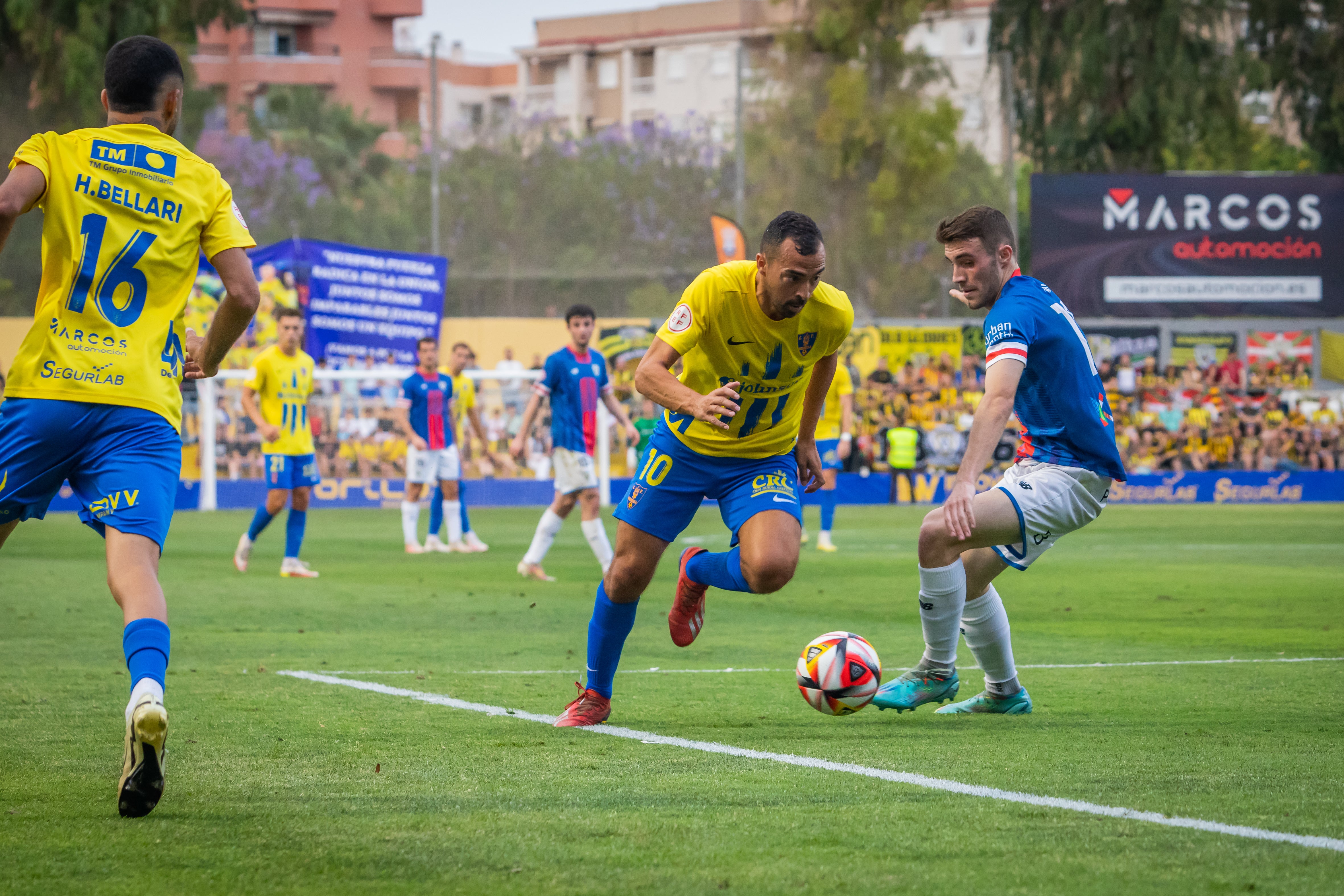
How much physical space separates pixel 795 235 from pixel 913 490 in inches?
832

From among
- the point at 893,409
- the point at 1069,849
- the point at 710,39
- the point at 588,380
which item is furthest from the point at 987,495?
the point at 710,39

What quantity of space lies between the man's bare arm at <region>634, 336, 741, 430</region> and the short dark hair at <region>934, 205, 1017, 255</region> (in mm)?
1112

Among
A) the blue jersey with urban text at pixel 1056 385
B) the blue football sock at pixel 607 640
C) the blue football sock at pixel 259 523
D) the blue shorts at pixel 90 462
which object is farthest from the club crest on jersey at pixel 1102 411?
the blue football sock at pixel 259 523

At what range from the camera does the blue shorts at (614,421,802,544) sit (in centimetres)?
621

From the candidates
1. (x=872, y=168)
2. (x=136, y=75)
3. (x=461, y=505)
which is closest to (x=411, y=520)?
(x=461, y=505)

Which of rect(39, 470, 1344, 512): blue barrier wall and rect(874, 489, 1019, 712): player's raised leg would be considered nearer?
rect(874, 489, 1019, 712): player's raised leg

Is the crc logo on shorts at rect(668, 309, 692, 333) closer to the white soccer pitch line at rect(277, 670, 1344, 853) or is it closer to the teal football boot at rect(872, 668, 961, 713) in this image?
Answer: the white soccer pitch line at rect(277, 670, 1344, 853)

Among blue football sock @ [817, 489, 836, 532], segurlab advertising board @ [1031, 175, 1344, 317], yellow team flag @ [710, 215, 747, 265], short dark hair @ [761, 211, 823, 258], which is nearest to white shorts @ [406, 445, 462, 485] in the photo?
Answer: blue football sock @ [817, 489, 836, 532]

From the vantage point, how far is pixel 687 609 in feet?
21.2

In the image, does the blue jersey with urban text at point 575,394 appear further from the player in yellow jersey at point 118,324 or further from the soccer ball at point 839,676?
the player in yellow jersey at point 118,324

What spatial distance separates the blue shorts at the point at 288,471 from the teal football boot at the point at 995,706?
8.79 m

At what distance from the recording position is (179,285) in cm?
470

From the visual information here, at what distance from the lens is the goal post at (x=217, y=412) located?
25234mm

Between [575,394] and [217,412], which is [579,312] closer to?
[575,394]
